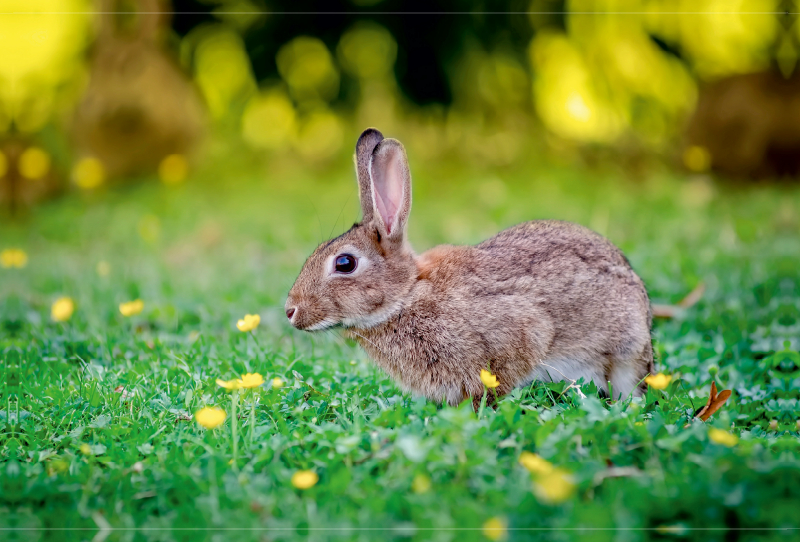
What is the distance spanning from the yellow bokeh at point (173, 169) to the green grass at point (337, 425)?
2733 millimetres

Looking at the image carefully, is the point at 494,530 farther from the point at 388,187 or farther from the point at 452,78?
the point at 452,78

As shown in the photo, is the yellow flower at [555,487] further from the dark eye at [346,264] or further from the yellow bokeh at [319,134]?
the yellow bokeh at [319,134]

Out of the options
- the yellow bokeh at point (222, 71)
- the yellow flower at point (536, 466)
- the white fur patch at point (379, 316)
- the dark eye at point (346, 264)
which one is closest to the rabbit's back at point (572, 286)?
the white fur patch at point (379, 316)

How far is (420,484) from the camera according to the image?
2740 millimetres

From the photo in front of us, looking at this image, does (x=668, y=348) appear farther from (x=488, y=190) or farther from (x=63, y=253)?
(x=63, y=253)

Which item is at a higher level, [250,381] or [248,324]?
[248,324]

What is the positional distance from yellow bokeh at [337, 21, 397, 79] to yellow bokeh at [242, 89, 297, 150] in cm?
129

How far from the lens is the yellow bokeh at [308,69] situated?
12305 mm

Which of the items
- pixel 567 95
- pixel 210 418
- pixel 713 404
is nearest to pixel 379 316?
pixel 210 418

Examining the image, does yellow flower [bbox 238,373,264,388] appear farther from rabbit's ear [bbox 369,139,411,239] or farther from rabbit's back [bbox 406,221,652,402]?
rabbit's ear [bbox 369,139,411,239]

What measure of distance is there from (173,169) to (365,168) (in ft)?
23.4

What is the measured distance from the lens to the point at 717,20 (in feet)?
39.6

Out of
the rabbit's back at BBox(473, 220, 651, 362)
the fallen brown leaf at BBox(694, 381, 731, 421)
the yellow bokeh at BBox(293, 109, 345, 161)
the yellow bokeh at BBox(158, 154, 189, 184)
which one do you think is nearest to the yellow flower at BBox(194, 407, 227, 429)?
the rabbit's back at BBox(473, 220, 651, 362)

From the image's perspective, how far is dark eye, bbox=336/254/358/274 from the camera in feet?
13.7
